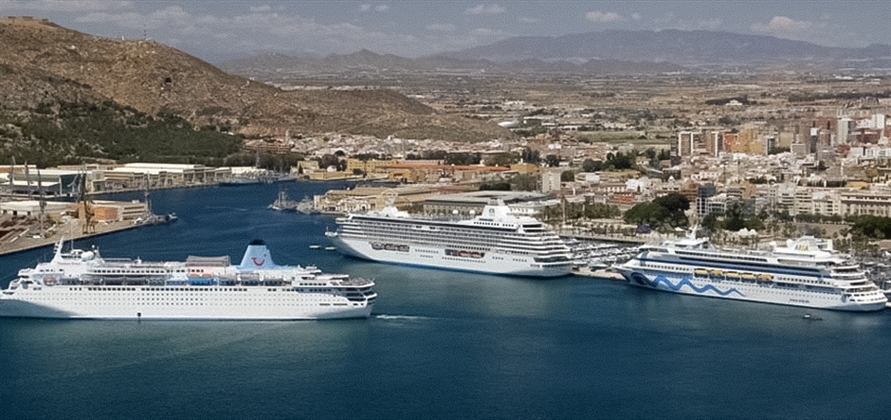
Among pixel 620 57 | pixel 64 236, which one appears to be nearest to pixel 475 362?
pixel 64 236

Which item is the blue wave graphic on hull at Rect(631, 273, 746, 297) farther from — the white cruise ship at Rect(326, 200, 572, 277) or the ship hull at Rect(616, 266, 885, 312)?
the white cruise ship at Rect(326, 200, 572, 277)

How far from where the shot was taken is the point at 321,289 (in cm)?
1275

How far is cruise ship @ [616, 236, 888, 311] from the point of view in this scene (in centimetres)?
1356

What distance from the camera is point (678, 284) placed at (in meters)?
14.7

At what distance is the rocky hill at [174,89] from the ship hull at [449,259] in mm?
22730

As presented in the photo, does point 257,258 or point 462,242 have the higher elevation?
point 257,258

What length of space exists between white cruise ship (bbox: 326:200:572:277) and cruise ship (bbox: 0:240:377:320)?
Result: 3.63 m

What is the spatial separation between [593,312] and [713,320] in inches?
48.3

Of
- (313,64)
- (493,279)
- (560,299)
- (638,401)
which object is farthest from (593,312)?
(313,64)

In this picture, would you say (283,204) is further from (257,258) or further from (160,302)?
(160,302)

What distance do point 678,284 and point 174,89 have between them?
99.4ft

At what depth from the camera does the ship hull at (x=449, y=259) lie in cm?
1595

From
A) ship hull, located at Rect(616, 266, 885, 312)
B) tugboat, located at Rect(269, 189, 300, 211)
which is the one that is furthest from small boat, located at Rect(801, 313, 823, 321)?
tugboat, located at Rect(269, 189, 300, 211)

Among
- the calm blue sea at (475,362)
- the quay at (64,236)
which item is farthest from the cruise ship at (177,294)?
the quay at (64,236)
